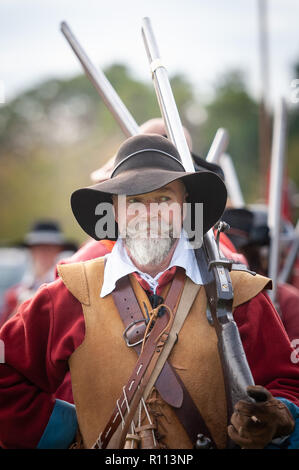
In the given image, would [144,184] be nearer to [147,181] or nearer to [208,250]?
[147,181]

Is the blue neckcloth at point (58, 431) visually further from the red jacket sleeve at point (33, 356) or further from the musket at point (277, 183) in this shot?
the musket at point (277, 183)

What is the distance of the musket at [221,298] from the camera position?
8.08 ft

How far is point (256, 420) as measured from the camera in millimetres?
2379

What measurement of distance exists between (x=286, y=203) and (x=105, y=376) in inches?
266

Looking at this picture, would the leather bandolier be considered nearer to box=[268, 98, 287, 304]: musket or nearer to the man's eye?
the man's eye

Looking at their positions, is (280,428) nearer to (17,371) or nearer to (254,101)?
(17,371)

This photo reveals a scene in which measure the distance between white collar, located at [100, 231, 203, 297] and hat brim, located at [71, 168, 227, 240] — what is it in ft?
0.50

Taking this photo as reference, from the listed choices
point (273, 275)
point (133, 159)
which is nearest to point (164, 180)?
point (133, 159)

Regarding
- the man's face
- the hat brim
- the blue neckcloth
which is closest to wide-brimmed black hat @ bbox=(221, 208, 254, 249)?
the hat brim

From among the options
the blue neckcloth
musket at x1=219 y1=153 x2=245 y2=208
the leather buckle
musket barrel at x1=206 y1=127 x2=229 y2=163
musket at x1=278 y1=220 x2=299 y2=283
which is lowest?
musket at x1=278 y1=220 x2=299 y2=283

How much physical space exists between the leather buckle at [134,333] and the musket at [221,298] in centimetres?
32

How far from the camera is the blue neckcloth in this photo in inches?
113

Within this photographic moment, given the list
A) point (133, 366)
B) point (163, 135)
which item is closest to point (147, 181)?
point (133, 366)

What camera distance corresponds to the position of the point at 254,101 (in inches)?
2016
